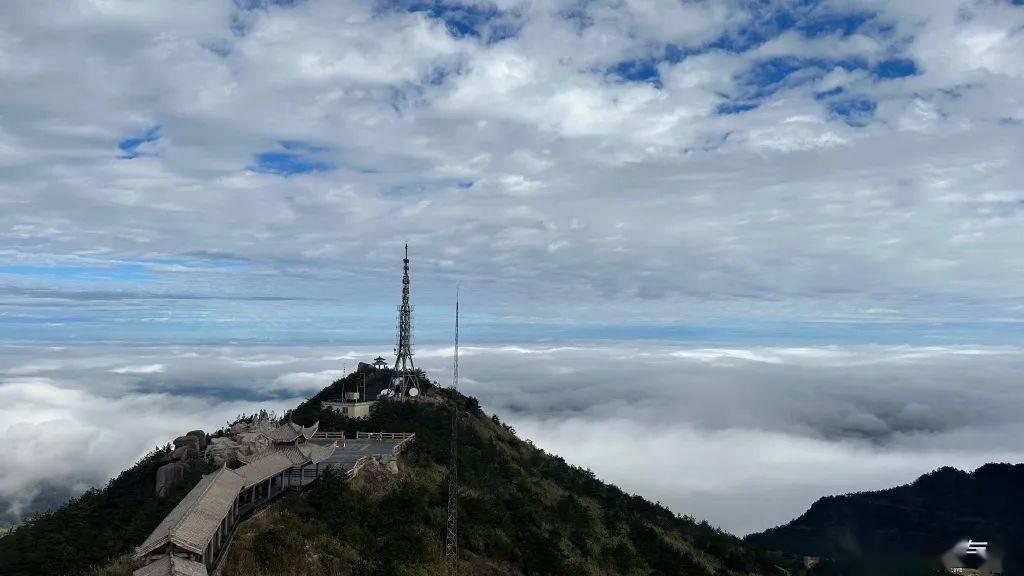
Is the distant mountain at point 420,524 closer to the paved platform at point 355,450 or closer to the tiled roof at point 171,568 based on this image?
the paved platform at point 355,450

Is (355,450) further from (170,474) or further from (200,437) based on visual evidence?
(170,474)

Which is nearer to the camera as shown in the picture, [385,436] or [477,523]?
[477,523]

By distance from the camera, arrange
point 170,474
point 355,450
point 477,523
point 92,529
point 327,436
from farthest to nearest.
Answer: point 327,436 < point 355,450 < point 477,523 < point 170,474 < point 92,529

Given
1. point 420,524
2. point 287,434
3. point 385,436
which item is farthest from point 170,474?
point 385,436

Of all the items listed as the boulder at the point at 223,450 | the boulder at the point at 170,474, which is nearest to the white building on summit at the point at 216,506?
the boulder at the point at 223,450

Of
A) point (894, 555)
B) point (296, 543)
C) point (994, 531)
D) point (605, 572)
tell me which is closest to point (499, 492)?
point (605, 572)

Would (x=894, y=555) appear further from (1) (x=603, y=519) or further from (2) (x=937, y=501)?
(2) (x=937, y=501)

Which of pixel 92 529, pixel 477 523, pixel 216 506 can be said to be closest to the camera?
pixel 216 506

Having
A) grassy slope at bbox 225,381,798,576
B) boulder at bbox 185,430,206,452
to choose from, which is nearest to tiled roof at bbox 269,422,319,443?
boulder at bbox 185,430,206,452

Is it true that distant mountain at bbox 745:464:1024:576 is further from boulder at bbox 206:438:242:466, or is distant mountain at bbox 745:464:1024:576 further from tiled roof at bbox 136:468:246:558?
tiled roof at bbox 136:468:246:558
